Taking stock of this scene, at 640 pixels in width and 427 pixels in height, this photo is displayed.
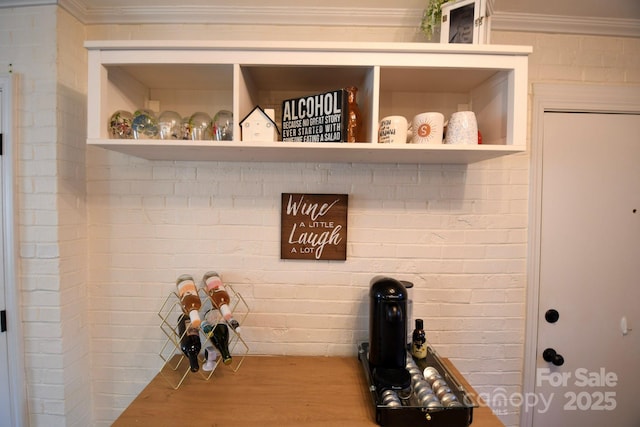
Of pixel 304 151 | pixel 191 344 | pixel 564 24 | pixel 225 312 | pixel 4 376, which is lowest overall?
pixel 4 376

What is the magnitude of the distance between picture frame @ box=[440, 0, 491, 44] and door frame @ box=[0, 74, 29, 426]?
1.80 metres

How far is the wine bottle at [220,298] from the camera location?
1084 mm

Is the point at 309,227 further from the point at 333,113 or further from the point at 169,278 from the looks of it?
the point at 169,278

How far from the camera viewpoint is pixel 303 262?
134cm

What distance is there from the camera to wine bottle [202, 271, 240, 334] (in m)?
1.08

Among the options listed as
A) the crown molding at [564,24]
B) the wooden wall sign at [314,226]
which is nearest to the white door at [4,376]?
the wooden wall sign at [314,226]

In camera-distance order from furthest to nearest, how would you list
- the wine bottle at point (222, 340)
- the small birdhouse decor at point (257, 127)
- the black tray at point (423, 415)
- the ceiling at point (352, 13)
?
the ceiling at point (352, 13) → the wine bottle at point (222, 340) → the small birdhouse decor at point (257, 127) → the black tray at point (423, 415)

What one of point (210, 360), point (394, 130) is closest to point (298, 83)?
point (394, 130)

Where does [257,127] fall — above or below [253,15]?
below

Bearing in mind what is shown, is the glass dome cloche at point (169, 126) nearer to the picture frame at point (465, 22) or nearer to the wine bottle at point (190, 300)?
the wine bottle at point (190, 300)

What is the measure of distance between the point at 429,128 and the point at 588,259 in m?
1.11

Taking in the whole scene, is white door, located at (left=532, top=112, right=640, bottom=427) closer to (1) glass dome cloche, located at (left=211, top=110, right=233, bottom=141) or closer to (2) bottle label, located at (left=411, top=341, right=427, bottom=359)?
(2) bottle label, located at (left=411, top=341, right=427, bottom=359)

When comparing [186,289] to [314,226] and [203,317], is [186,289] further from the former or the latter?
[314,226]

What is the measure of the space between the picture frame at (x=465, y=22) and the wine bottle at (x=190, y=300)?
1.43m
